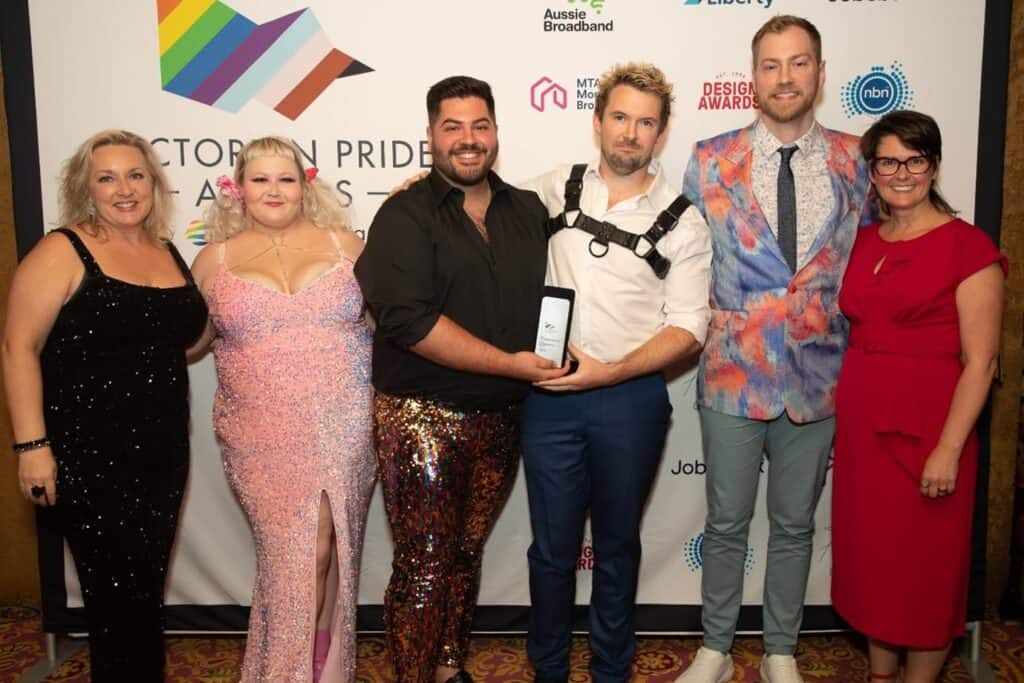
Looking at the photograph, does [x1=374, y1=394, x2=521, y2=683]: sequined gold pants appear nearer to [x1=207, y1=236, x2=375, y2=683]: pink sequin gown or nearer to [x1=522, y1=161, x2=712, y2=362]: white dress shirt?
[x1=207, y1=236, x2=375, y2=683]: pink sequin gown

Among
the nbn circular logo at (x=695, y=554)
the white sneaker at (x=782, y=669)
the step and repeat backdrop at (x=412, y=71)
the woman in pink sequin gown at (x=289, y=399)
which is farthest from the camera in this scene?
the nbn circular logo at (x=695, y=554)

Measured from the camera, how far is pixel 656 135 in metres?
2.52

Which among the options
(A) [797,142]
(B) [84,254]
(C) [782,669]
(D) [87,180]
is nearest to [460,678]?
(C) [782,669]

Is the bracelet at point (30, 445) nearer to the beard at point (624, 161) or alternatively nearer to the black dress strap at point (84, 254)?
the black dress strap at point (84, 254)

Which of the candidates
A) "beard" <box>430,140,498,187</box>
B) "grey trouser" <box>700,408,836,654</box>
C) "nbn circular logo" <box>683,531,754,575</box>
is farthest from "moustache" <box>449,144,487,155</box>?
"nbn circular logo" <box>683,531,754,575</box>

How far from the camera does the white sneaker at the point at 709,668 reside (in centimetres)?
290

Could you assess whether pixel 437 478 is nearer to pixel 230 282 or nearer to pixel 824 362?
pixel 230 282

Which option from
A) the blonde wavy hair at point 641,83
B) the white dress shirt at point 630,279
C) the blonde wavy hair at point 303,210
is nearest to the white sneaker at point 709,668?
the white dress shirt at point 630,279

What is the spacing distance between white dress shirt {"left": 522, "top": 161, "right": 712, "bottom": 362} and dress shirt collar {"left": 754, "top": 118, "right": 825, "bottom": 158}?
34 centimetres

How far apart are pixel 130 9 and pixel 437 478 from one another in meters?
2.04

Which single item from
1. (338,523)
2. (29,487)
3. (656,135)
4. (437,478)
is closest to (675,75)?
(656,135)

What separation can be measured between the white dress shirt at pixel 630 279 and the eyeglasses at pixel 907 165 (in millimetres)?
558

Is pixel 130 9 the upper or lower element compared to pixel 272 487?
upper

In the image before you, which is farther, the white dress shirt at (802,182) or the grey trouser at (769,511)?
the grey trouser at (769,511)
